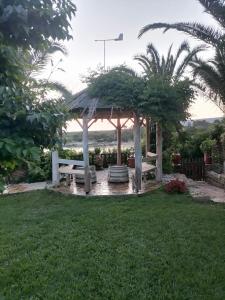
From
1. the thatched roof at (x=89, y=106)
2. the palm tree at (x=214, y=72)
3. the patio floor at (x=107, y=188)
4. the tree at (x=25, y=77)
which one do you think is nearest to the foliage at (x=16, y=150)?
the tree at (x=25, y=77)

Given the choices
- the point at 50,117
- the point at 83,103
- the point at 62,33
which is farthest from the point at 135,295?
the point at 83,103

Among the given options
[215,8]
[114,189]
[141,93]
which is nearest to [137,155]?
[114,189]

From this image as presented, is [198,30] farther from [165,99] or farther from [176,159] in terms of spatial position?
[176,159]

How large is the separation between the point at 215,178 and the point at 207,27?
5.42m

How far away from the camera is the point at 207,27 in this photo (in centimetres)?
1088

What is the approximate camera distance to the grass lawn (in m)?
4.46

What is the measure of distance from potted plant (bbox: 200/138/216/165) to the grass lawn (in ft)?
19.2

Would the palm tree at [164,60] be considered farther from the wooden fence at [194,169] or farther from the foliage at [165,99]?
the foliage at [165,99]

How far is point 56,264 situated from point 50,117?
3605 millimetres

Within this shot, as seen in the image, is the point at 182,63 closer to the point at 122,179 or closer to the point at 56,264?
the point at 122,179

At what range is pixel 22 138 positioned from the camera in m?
2.20

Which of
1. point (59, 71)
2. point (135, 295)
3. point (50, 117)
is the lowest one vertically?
point (135, 295)

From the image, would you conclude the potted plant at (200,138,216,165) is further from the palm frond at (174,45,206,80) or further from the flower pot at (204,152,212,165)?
the palm frond at (174,45,206,80)

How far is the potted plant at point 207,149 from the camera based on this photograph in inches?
570
